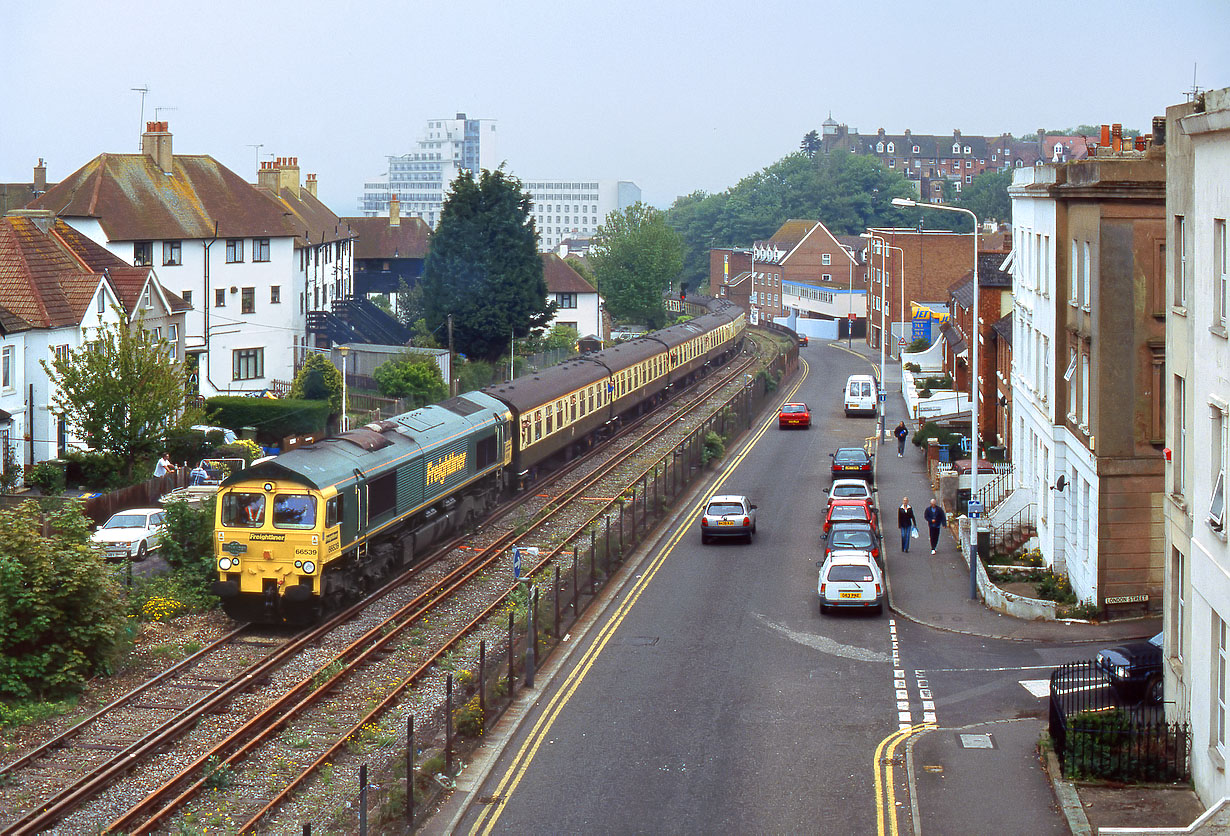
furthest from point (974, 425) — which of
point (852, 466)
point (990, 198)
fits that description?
point (990, 198)

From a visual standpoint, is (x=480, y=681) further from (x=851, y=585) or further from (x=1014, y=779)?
(x=851, y=585)

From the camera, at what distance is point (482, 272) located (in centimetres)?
6725

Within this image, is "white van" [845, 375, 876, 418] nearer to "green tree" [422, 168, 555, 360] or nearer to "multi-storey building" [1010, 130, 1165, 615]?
"green tree" [422, 168, 555, 360]

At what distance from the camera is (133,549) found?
3384cm

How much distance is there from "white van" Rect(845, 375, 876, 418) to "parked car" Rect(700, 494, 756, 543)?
2849 centimetres

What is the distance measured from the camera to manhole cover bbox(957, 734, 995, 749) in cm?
1948

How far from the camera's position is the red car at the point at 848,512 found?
34.8 meters

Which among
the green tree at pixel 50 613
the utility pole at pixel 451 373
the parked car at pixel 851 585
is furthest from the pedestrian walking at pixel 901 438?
the green tree at pixel 50 613

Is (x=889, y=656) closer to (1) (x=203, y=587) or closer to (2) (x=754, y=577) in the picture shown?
(2) (x=754, y=577)

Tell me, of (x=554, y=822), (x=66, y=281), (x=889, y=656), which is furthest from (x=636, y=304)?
(x=554, y=822)

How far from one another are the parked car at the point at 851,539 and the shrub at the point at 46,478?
22.7m

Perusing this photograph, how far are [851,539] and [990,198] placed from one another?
138613mm

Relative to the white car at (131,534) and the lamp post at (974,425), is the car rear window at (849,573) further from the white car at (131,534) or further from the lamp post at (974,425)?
the white car at (131,534)

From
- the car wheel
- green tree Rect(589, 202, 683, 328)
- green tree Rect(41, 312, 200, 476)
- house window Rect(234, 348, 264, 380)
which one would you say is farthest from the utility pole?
green tree Rect(589, 202, 683, 328)
